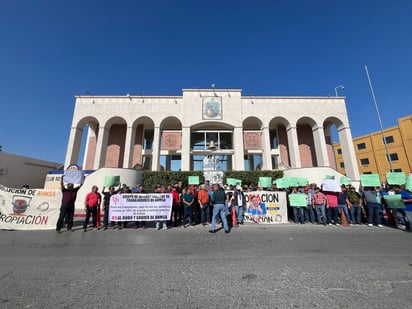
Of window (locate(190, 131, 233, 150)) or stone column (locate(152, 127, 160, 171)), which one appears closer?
stone column (locate(152, 127, 160, 171))

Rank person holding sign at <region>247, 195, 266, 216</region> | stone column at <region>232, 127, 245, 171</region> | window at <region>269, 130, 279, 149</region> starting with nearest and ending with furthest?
person holding sign at <region>247, 195, 266, 216</region>
stone column at <region>232, 127, 245, 171</region>
window at <region>269, 130, 279, 149</region>

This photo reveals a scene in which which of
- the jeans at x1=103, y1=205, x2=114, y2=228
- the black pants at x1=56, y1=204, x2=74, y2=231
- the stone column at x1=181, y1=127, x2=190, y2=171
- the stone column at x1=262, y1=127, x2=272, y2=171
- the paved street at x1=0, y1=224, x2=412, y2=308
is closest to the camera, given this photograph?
the paved street at x1=0, y1=224, x2=412, y2=308

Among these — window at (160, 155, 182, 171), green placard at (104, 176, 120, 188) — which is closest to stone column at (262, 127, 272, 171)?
window at (160, 155, 182, 171)

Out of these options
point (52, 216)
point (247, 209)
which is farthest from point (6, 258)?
point (247, 209)

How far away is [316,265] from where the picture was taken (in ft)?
11.0

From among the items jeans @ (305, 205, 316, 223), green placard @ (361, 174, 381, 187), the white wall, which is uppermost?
the white wall

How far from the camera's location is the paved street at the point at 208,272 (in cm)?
229

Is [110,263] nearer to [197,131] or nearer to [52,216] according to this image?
[52,216]

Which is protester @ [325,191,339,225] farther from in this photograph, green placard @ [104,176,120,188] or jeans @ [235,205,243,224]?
green placard @ [104,176,120,188]

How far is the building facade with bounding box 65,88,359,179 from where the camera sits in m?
19.9

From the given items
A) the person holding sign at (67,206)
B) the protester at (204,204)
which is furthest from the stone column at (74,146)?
the protester at (204,204)

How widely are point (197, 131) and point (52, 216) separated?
16.2 m

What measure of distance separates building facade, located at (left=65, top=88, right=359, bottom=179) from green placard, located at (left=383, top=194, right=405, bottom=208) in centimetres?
1226

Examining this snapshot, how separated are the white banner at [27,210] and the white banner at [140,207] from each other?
2438 millimetres
